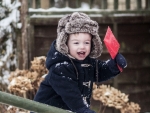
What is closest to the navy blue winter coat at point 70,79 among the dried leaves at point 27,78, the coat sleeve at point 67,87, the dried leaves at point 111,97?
the coat sleeve at point 67,87

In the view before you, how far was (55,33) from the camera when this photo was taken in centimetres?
476

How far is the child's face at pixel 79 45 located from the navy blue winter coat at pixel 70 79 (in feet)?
0.17

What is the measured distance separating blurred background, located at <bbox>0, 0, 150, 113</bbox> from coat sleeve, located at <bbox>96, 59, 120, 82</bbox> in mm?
2075

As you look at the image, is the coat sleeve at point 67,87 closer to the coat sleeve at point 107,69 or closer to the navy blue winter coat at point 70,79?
the navy blue winter coat at point 70,79

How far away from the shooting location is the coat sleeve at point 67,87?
2.33 metres

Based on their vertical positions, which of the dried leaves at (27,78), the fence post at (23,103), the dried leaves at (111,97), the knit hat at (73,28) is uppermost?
the knit hat at (73,28)

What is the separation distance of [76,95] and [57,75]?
18 centimetres

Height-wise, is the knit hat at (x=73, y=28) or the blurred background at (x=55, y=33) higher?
the knit hat at (x=73, y=28)

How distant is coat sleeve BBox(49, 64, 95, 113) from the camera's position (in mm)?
2332

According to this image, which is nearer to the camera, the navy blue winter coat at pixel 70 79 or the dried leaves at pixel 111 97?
the navy blue winter coat at pixel 70 79

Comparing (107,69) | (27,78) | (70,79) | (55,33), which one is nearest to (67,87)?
(70,79)

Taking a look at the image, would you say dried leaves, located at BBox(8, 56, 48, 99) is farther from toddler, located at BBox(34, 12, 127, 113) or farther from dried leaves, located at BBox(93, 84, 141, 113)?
toddler, located at BBox(34, 12, 127, 113)

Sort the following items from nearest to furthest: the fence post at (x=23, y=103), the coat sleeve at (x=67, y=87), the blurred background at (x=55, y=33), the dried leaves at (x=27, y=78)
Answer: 1. the fence post at (x=23, y=103)
2. the coat sleeve at (x=67, y=87)
3. the dried leaves at (x=27, y=78)
4. the blurred background at (x=55, y=33)

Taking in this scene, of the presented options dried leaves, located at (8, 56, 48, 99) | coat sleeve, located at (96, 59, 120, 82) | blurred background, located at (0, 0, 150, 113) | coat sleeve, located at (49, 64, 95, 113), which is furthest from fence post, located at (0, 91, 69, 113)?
blurred background, located at (0, 0, 150, 113)
